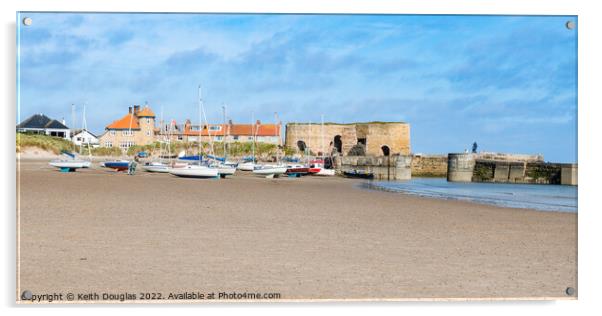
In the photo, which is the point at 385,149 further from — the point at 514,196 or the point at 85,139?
the point at 85,139

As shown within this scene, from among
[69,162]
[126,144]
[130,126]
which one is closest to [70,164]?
[69,162]

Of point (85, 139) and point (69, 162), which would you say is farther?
point (69, 162)

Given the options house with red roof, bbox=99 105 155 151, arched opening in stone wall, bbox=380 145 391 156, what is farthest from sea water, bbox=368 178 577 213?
arched opening in stone wall, bbox=380 145 391 156

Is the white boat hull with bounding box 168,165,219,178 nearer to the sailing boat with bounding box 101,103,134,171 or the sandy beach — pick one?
the sailing boat with bounding box 101,103,134,171

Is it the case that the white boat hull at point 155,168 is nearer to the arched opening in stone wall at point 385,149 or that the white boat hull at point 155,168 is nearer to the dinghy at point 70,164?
the dinghy at point 70,164

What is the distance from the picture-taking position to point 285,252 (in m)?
6.78

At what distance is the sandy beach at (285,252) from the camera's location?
18.2ft

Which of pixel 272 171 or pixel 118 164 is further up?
pixel 118 164

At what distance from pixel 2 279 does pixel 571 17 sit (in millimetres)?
5776

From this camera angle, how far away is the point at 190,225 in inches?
346

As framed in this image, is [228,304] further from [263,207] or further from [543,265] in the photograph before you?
[263,207]

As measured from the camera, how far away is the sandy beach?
5543 mm

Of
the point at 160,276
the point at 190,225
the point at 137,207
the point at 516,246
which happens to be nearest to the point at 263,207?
the point at 137,207

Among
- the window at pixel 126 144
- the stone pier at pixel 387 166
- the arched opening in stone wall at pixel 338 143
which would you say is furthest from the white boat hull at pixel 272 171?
the arched opening in stone wall at pixel 338 143
